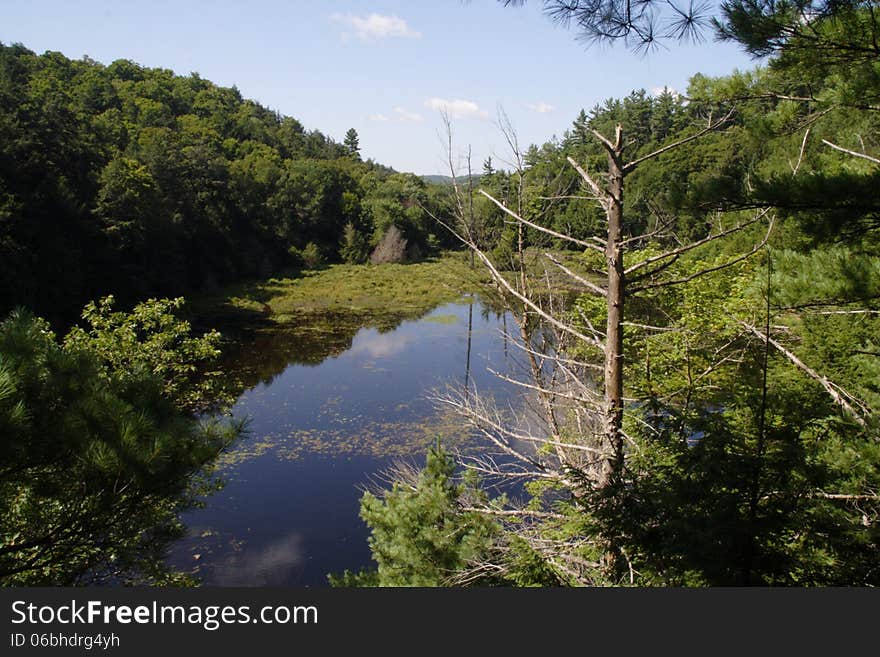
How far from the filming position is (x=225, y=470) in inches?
523

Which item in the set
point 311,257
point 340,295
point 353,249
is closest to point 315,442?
point 340,295

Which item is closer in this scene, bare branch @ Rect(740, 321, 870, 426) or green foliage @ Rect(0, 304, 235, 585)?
green foliage @ Rect(0, 304, 235, 585)

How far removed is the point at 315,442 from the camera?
14.7 m

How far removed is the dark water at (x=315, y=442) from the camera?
411 inches

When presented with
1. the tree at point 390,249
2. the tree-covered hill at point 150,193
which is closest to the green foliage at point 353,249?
the tree-covered hill at point 150,193

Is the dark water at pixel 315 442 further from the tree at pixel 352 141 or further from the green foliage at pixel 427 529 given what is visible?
the tree at pixel 352 141

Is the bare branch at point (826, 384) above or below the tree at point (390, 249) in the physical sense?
below

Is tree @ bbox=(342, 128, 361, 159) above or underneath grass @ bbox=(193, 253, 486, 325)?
above

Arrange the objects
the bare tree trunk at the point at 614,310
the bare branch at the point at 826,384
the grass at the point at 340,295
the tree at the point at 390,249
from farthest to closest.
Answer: the tree at the point at 390,249, the grass at the point at 340,295, the bare branch at the point at 826,384, the bare tree trunk at the point at 614,310

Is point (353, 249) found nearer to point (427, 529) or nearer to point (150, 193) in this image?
point (150, 193)

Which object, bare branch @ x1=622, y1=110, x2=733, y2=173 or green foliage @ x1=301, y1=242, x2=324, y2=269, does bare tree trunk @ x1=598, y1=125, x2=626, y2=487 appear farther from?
green foliage @ x1=301, y1=242, x2=324, y2=269

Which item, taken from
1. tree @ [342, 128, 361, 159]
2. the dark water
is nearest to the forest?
the dark water

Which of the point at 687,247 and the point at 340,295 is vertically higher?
the point at 687,247

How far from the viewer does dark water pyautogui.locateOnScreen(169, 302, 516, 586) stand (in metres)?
10.4
